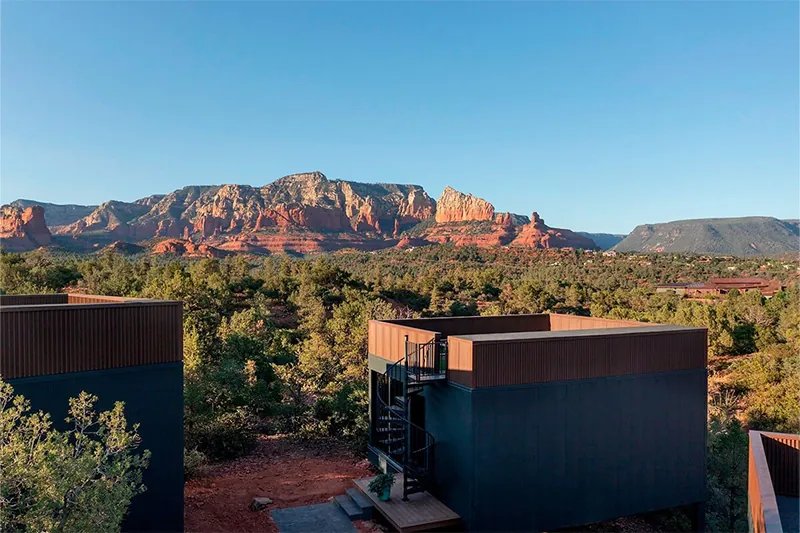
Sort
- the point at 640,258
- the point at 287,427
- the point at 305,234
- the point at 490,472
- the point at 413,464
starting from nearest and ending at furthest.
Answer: the point at 490,472 → the point at 413,464 → the point at 287,427 → the point at 640,258 → the point at 305,234

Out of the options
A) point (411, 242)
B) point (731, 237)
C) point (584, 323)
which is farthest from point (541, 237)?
point (584, 323)

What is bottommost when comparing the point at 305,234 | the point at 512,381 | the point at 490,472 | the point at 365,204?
the point at 490,472

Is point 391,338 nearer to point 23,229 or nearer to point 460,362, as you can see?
point 460,362

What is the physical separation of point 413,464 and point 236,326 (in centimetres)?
1267

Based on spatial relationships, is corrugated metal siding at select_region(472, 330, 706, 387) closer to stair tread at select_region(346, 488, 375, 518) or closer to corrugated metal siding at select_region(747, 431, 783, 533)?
corrugated metal siding at select_region(747, 431, 783, 533)

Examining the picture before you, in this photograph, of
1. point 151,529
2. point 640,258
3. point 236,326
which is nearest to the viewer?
point 151,529

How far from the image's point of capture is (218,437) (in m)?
13.1

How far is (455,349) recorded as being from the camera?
949 cm

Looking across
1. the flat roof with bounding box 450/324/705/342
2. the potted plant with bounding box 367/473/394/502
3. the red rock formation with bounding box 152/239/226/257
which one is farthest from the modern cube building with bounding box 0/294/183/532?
the red rock formation with bounding box 152/239/226/257

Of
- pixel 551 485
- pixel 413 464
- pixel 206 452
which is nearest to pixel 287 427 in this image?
pixel 206 452

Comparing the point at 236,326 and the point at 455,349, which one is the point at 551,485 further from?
the point at 236,326

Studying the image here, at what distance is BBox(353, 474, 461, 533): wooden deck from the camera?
916 cm

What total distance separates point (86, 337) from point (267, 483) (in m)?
5.73

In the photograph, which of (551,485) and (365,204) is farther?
(365,204)
